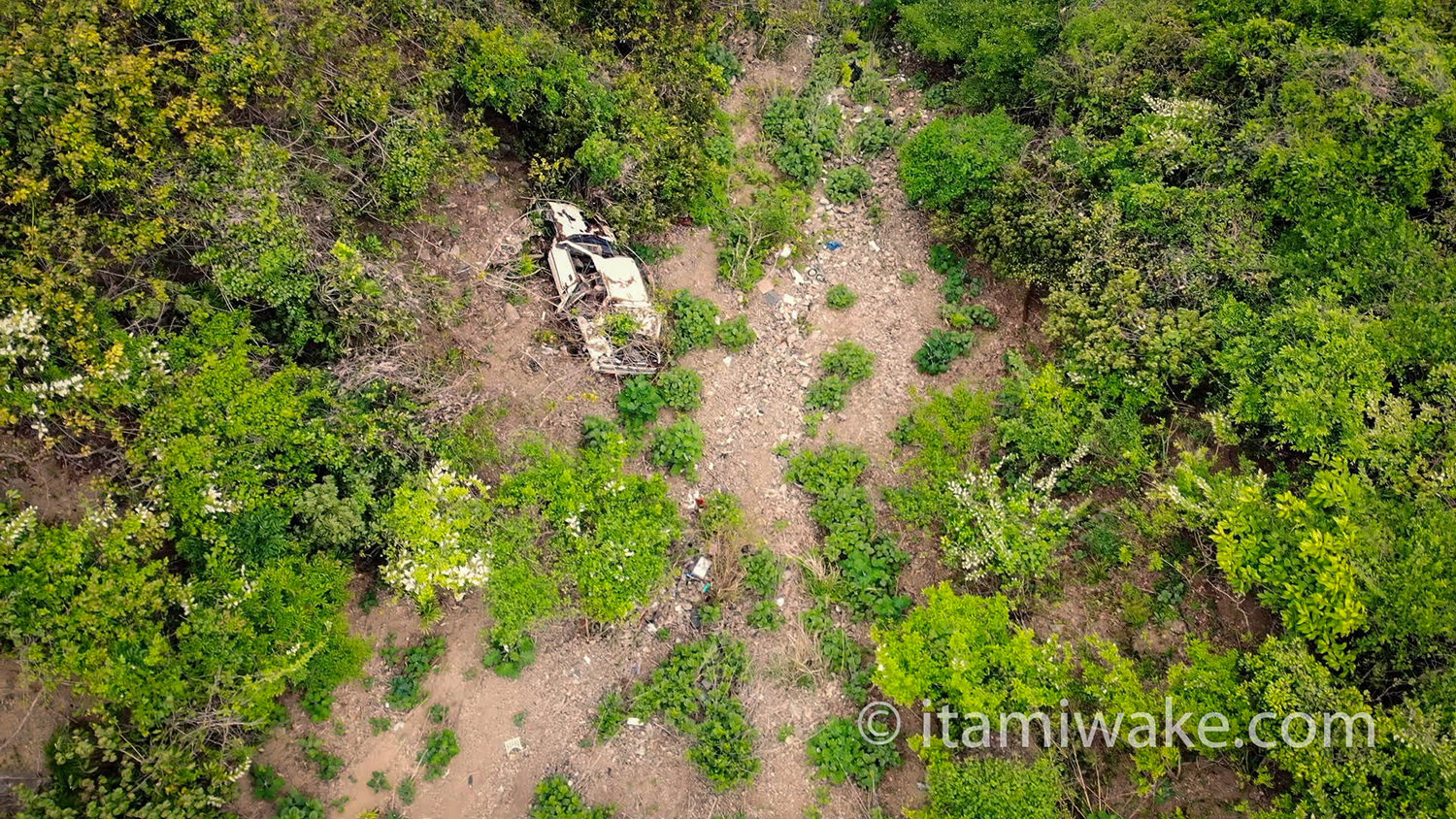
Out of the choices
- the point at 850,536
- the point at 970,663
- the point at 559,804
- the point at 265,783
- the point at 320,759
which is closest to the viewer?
the point at 265,783

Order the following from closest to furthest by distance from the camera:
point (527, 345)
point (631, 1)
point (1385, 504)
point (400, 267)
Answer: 1. point (1385, 504)
2. point (400, 267)
3. point (527, 345)
4. point (631, 1)

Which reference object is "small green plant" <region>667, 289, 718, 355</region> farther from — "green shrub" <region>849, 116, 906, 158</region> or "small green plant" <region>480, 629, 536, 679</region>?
"small green plant" <region>480, 629, 536, 679</region>

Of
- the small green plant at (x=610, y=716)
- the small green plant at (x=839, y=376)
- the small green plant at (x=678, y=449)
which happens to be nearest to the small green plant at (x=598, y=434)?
the small green plant at (x=678, y=449)

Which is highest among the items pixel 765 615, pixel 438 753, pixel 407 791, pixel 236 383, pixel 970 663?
pixel 236 383

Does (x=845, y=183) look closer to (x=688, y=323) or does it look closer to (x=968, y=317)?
(x=968, y=317)

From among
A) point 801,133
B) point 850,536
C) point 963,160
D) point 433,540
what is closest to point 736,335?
point 850,536

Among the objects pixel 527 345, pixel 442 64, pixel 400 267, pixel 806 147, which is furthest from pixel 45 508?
pixel 806 147

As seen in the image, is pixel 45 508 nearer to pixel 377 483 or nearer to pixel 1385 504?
pixel 377 483

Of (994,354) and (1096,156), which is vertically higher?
(1096,156)
